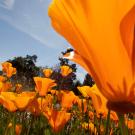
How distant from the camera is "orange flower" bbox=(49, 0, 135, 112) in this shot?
746 millimetres

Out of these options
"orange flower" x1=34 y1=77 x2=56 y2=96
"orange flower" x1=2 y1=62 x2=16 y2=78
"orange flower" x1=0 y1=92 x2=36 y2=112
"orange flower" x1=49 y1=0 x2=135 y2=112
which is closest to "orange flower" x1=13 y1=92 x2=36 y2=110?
"orange flower" x1=0 y1=92 x2=36 y2=112

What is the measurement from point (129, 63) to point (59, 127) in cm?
208

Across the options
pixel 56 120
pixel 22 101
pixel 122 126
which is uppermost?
pixel 22 101

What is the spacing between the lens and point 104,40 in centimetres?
78

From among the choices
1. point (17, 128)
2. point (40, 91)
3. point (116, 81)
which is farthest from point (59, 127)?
point (116, 81)

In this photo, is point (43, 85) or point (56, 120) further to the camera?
point (43, 85)

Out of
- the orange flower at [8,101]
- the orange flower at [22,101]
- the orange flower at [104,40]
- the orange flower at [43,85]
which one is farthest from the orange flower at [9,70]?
the orange flower at [104,40]

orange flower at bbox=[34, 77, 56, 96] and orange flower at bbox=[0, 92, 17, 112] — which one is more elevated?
orange flower at bbox=[34, 77, 56, 96]

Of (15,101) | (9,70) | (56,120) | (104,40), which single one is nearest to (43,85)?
(56,120)

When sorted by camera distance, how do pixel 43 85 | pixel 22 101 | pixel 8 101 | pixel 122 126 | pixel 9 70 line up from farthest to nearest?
pixel 9 70 → pixel 43 85 → pixel 8 101 → pixel 22 101 → pixel 122 126

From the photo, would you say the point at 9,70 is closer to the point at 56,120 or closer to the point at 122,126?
the point at 56,120

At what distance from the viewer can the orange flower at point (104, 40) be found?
0.75 meters

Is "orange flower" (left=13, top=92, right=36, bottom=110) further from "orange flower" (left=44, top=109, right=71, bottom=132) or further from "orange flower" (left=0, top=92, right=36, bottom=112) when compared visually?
"orange flower" (left=44, top=109, right=71, bottom=132)

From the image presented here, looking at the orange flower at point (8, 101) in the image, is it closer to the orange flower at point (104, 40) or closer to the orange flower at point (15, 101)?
the orange flower at point (15, 101)
